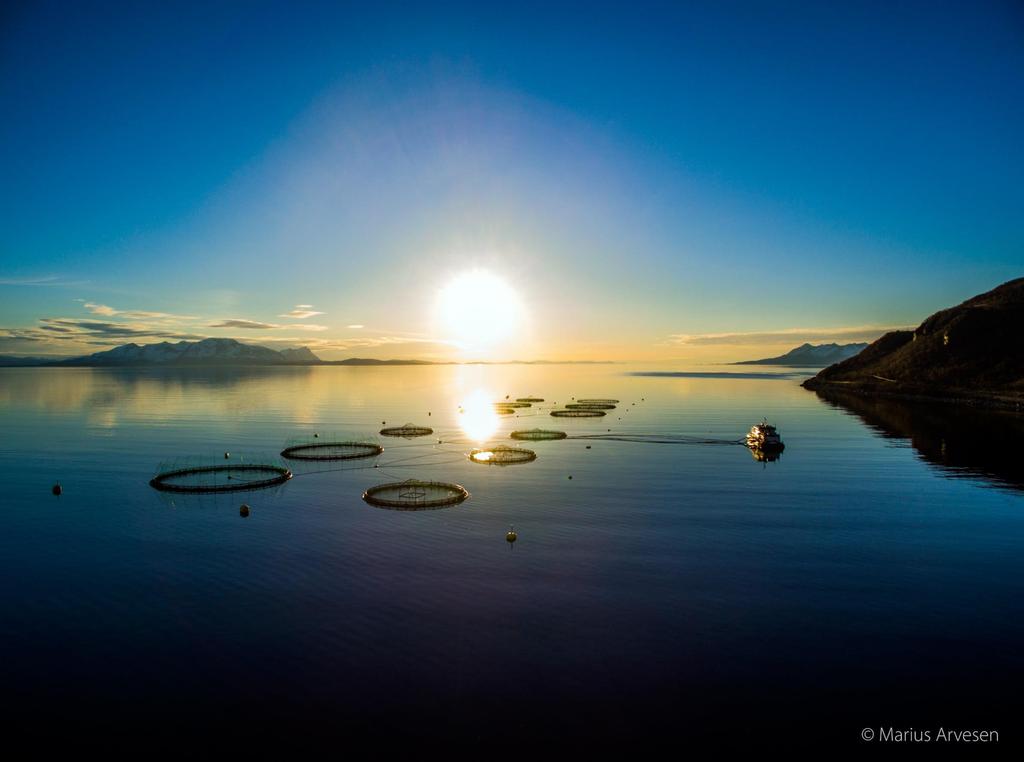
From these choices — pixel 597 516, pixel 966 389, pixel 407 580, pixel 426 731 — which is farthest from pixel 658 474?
pixel 966 389

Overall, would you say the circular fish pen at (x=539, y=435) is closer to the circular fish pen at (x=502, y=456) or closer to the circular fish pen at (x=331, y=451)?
the circular fish pen at (x=502, y=456)

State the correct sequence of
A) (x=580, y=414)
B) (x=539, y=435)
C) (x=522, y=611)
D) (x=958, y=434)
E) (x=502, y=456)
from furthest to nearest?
1. (x=580, y=414)
2. (x=539, y=435)
3. (x=958, y=434)
4. (x=502, y=456)
5. (x=522, y=611)

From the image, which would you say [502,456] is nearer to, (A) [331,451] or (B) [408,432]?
(A) [331,451]

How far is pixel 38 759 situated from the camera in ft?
78.5

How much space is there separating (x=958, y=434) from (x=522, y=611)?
121 meters

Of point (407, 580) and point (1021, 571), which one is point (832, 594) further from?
point (407, 580)

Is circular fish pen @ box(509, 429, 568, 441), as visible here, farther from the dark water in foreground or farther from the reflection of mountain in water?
the reflection of mountain in water

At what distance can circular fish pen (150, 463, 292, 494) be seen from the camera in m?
68.5

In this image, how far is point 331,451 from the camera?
319 feet

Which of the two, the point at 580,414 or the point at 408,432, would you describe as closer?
the point at 408,432

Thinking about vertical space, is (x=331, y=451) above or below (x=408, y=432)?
below

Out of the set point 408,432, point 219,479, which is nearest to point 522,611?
point 219,479

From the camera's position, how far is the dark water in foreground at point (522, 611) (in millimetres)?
26469

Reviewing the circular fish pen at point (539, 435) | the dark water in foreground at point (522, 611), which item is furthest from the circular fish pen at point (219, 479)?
the circular fish pen at point (539, 435)
